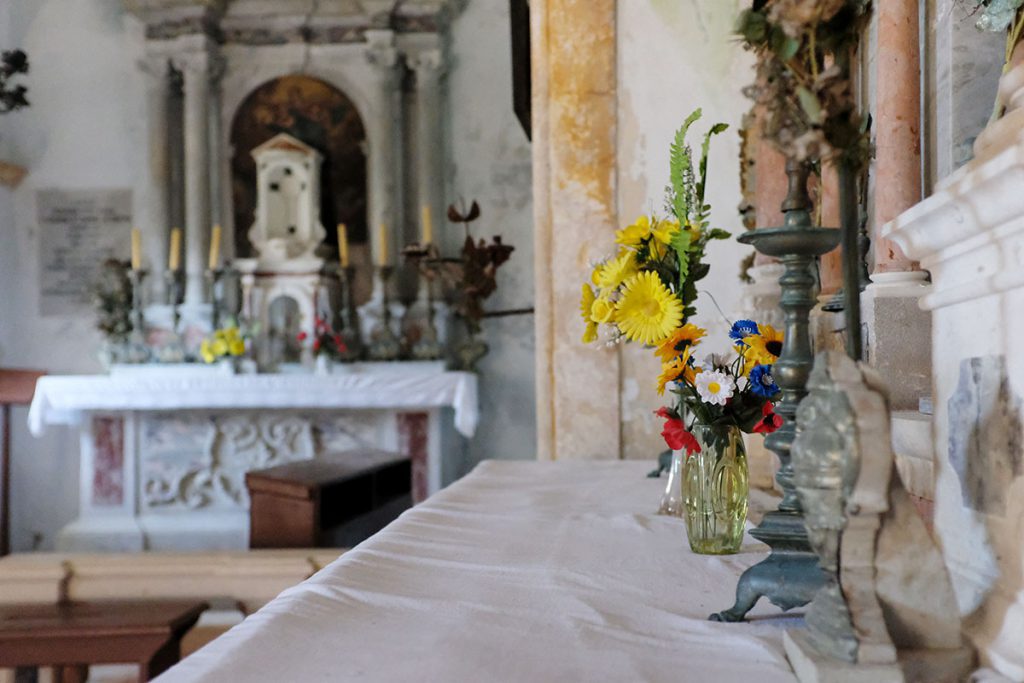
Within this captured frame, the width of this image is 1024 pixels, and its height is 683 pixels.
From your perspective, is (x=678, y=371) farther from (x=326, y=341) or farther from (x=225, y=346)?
(x=225, y=346)

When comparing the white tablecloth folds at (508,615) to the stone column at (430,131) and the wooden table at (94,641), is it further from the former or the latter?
the stone column at (430,131)

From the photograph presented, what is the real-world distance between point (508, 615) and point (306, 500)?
3179 mm

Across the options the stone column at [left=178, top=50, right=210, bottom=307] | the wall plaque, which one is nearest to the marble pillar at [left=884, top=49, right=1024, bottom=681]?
the stone column at [left=178, top=50, right=210, bottom=307]

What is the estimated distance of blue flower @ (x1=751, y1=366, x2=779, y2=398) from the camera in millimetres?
1336

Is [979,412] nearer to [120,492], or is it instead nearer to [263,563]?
[263,563]

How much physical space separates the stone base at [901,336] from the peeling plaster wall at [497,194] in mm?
5810

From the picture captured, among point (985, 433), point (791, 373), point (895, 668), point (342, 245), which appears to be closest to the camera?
point (895, 668)

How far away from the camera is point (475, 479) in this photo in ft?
7.73

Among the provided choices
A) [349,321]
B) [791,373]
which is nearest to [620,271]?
[791,373]

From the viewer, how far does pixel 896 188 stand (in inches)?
75.5

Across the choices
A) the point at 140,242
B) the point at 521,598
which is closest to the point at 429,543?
the point at 521,598

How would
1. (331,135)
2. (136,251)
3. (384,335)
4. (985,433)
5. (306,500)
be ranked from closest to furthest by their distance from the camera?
(985,433), (306,500), (136,251), (384,335), (331,135)

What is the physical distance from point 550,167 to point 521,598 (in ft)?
8.58

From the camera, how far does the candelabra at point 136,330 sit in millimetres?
7246
